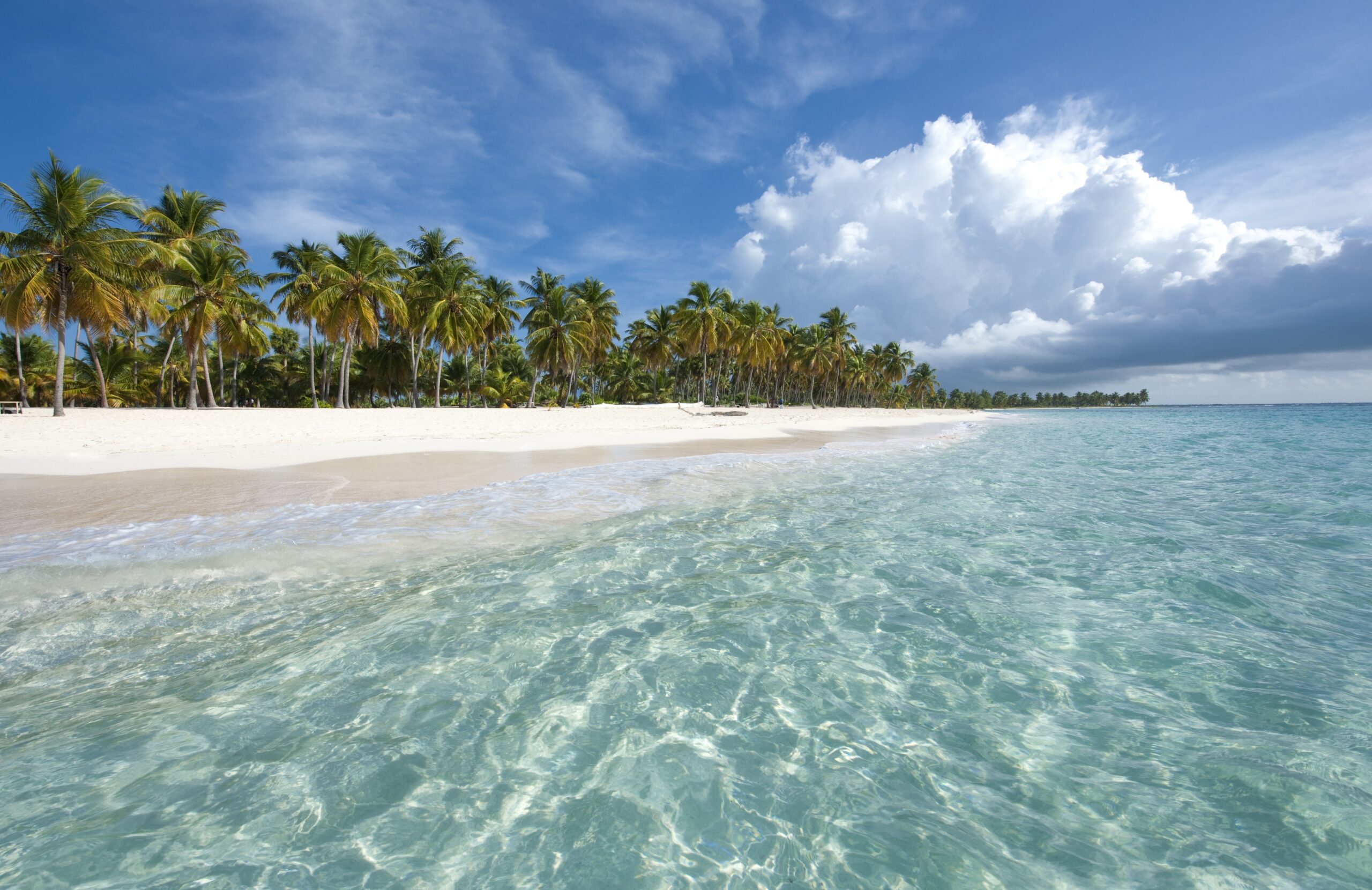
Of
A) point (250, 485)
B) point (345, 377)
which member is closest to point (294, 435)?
point (250, 485)

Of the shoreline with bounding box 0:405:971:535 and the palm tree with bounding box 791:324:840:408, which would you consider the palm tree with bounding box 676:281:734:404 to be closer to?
the palm tree with bounding box 791:324:840:408

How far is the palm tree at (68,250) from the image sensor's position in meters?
22.1

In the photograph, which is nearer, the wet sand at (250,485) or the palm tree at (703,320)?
the wet sand at (250,485)

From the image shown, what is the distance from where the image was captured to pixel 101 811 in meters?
2.54

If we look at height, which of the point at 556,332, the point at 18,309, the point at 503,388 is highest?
the point at 556,332

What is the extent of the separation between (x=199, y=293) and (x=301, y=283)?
22.7 ft

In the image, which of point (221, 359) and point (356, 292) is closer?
point (356, 292)

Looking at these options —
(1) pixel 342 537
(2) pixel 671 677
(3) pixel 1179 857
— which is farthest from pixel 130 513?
(3) pixel 1179 857

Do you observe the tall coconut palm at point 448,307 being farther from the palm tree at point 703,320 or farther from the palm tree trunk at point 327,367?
the palm tree at point 703,320

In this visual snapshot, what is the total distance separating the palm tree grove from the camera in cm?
2330

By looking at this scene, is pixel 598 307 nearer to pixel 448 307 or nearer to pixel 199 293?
pixel 448 307

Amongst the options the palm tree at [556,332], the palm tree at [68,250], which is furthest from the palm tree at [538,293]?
the palm tree at [68,250]

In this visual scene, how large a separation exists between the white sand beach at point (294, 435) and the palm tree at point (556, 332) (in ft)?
31.6

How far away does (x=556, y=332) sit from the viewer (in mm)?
42812
